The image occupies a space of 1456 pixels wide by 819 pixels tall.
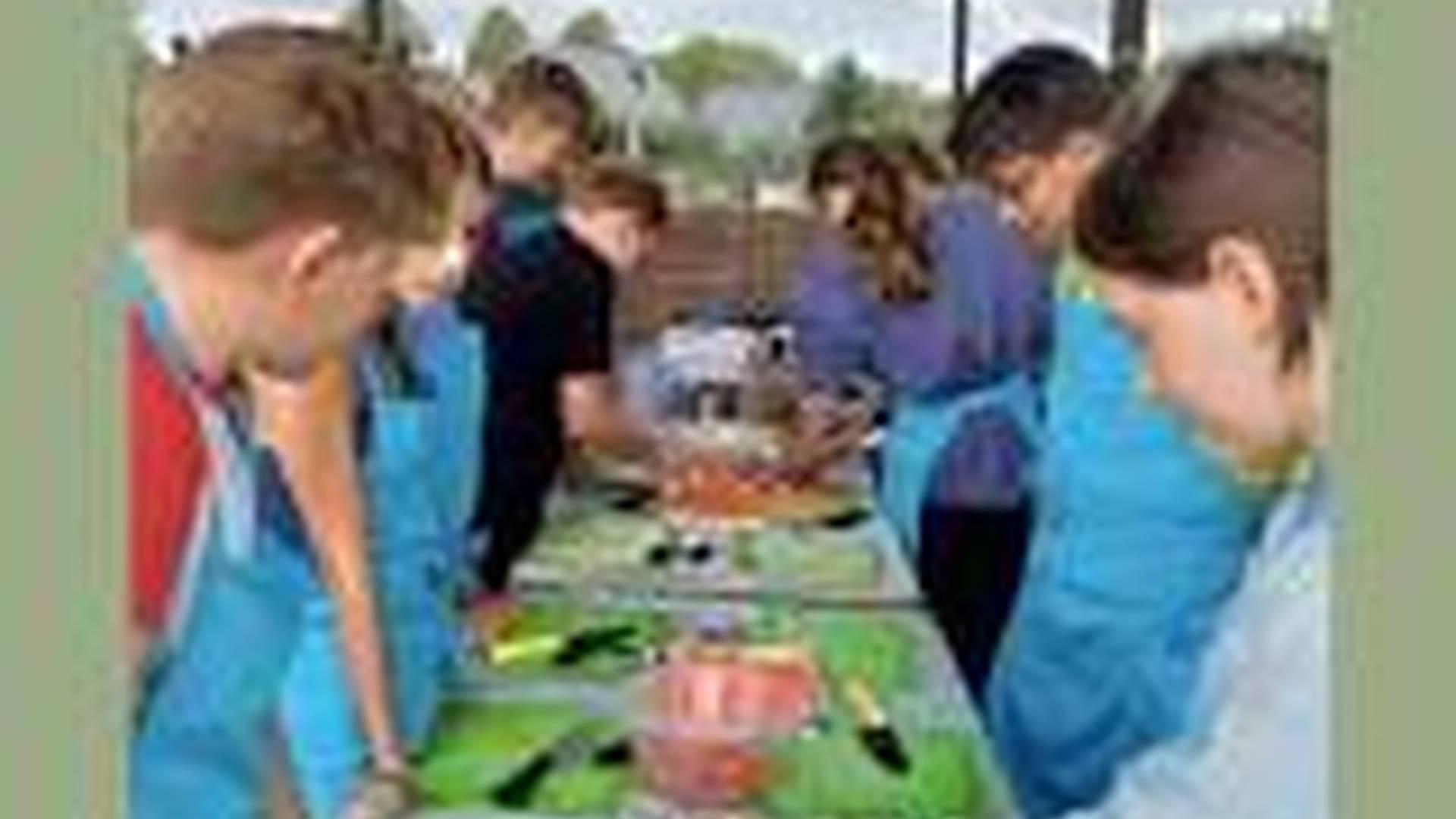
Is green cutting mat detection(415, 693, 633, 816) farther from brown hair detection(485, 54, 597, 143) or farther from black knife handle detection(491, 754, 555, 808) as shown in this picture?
brown hair detection(485, 54, 597, 143)

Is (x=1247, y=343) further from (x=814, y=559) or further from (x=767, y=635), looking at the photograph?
(x=814, y=559)

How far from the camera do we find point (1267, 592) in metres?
1.48

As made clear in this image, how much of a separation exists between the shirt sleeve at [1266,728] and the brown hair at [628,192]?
3.39 ft

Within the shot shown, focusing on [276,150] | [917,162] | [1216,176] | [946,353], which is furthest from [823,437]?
[276,150]

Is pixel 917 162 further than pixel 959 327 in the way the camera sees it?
No

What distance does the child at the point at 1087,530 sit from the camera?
7.27 feet

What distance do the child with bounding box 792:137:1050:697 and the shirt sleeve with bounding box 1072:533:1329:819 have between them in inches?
42.1

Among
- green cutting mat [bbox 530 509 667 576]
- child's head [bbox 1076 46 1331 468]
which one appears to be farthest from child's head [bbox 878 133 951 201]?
child's head [bbox 1076 46 1331 468]

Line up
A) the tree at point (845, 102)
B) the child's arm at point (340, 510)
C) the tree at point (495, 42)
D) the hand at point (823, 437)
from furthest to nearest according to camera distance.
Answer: the hand at point (823, 437) → the tree at point (845, 102) → the tree at point (495, 42) → the child's arm at point (340, 510)

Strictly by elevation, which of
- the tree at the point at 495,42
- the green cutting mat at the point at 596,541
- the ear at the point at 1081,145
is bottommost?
the green cutting mat at the point at 596,541

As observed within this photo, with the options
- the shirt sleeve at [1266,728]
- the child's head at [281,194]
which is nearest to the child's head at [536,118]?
the child's head at [281,194]

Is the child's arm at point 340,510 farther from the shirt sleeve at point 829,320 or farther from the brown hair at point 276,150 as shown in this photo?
the shirt sleeve at point 829,320

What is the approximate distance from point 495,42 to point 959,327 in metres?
0.74

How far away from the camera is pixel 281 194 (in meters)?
1.45
